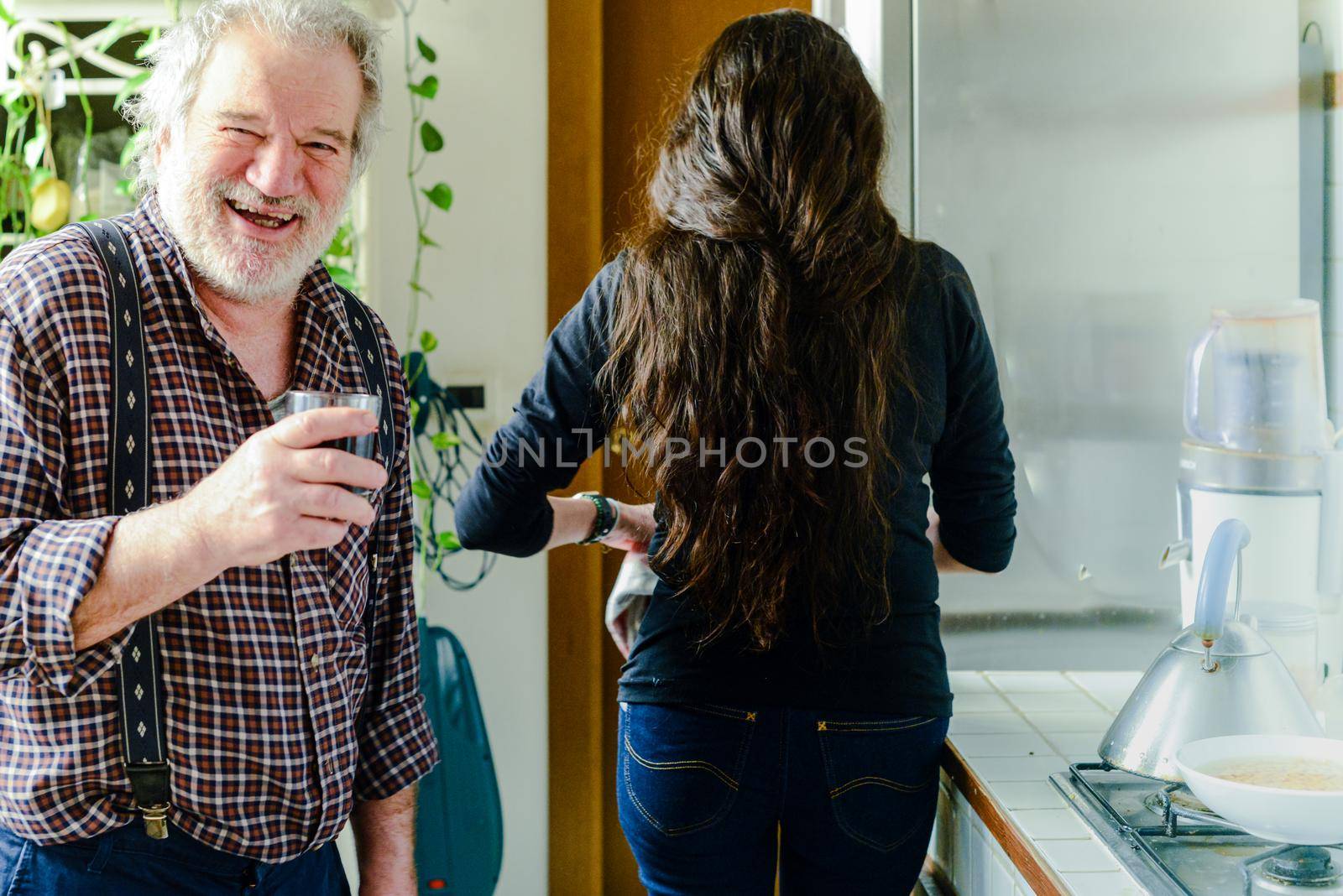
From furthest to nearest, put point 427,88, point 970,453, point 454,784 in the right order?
point 454,784, point 427,88, point 970,453

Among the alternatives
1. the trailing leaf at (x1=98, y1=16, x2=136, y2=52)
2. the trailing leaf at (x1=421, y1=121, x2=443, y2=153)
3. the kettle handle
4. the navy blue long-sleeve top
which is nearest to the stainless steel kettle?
the kettle handle

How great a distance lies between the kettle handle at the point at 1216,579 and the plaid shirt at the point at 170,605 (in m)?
0.81

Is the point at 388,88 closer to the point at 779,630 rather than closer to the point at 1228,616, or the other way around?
the point at 779,630

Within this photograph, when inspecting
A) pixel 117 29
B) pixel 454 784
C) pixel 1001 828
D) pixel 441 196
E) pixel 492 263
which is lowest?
pixel 454 784

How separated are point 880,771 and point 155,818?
2.29 ft

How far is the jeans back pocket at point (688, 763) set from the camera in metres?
1.22

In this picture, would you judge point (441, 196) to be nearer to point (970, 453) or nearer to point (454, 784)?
point (454, 784)

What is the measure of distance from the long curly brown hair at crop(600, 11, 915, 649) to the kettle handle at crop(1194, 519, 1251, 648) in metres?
0.30

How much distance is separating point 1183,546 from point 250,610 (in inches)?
42.8

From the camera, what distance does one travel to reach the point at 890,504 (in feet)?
4.00

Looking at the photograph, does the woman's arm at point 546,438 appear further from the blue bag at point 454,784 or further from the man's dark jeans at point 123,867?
the blue bag at point 454,784

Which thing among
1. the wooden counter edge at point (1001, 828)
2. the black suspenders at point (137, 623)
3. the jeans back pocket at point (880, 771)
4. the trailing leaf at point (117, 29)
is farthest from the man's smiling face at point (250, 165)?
the trailing leaf at point (117, 29)

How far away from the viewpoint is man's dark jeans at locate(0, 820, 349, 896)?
1.01 metres

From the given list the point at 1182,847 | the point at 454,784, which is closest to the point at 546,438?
the point at 1182,847
